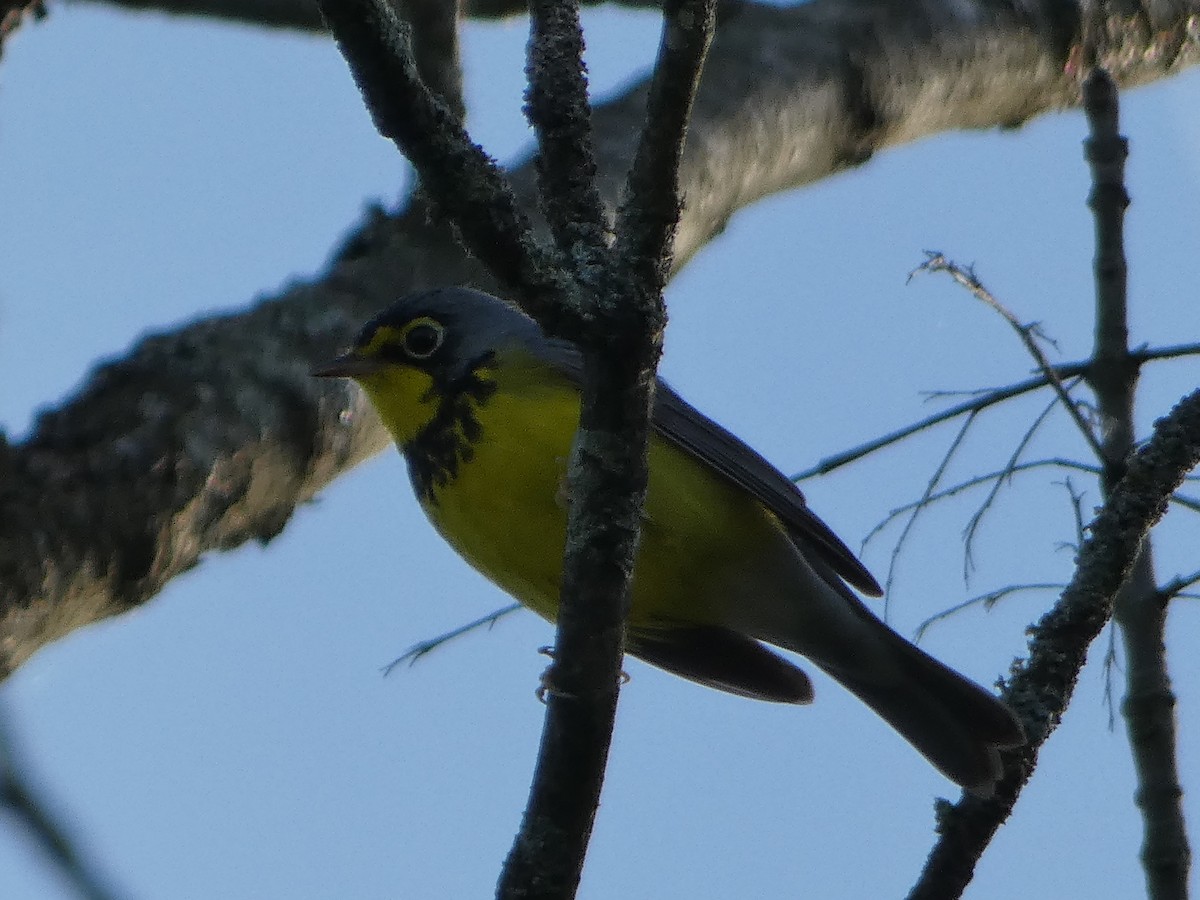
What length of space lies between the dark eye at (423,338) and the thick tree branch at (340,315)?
0.92 feet

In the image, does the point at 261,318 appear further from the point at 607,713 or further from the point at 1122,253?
the point at 1122,253

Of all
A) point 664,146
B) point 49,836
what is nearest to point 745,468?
point 664,146

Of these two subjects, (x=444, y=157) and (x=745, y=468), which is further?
(x=745, y=468)

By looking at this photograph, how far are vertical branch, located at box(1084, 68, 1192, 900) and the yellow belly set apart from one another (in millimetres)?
1356

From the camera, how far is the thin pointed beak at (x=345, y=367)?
4.35 meters

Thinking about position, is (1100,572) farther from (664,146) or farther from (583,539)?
(664,146)

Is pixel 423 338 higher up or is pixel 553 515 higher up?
pixel 423 338

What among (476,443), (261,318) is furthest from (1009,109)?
(261,318)

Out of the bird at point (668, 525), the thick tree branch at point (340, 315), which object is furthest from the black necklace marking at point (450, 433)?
the thick tree branch at point (340, 315)

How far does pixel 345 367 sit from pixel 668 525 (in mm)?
1101

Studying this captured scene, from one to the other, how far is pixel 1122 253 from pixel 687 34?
6.10 feet

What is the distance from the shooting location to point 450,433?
488cm

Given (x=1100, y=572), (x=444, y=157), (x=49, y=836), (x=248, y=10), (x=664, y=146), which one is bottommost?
(x=49, y=836)

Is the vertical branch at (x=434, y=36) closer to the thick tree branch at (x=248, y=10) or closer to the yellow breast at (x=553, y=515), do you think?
the thick tree branch at (x=248, y=10)
